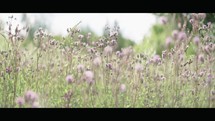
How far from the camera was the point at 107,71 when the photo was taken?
3.08 m

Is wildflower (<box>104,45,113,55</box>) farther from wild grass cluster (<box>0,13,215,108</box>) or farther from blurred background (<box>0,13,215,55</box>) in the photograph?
blurred background (<box>0,13,215,55</box>)

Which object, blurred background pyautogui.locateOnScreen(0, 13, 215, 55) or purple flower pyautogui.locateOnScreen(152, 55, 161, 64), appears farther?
blurred background pyautogui.locateOnScreen(0, 13, 215, 55)

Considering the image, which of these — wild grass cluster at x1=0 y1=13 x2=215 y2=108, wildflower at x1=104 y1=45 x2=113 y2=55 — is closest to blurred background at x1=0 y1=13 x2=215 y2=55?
wild grass cluster at x1=0 y1=13 x2=215 y2=108

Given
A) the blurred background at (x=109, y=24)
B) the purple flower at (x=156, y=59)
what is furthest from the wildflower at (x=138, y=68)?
the blurred background at (x=109, y=24)

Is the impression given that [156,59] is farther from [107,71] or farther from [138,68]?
[107,71]

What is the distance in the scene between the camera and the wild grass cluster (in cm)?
297

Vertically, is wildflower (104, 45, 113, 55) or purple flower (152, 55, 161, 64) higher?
wildflower (104, 45, 113, 55)

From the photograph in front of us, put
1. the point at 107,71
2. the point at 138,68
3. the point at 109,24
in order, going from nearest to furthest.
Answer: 1. the point at 138,68
2. the point at 107,71
3. the point at 109,24

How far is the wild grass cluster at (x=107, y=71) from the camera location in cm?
297

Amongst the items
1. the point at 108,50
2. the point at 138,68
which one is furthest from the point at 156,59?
the point at 108,50

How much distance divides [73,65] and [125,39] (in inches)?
21.6

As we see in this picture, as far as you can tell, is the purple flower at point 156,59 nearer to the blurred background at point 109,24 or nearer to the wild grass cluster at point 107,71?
the wild grass cluster at point 107,71

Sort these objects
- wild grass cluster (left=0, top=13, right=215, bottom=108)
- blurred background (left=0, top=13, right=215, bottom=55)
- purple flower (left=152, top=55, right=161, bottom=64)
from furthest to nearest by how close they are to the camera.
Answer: blurred background (left=0, top=13, right=215, bottom=55)
purple flower (left=152, top=55, right=161, bottom=64)
wild grass cluster (left=0, top=13, right=215, bottom=108)

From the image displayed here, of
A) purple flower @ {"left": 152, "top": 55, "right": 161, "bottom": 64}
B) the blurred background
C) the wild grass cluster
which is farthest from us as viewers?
the blurred background
